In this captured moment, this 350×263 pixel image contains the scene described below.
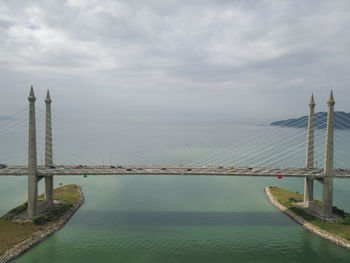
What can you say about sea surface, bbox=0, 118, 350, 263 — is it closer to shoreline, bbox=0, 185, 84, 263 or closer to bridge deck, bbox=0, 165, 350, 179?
shoreline, bbox=0, 185, 84, 263

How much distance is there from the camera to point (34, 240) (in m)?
21.6

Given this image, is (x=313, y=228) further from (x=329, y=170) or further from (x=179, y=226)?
(x=179, y=226)

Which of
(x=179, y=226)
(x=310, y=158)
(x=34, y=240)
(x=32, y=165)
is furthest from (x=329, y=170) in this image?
(x=32, y=165)

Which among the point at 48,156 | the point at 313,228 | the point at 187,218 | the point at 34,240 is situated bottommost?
the point at 187,218

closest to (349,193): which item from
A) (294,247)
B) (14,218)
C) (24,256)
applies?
(294,247)

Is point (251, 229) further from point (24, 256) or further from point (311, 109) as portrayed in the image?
point (24, 256)

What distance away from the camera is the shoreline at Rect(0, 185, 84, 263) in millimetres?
19077

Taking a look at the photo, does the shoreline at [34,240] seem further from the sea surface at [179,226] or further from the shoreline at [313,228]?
the shoreline at [313,228]

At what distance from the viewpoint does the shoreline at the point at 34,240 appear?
19077 millimetres

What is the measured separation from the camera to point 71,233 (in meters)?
24.1

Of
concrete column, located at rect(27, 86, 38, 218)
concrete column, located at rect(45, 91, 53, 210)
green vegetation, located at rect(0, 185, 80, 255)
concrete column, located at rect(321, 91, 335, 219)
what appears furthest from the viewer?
concrete column, located at rect(45, 91, 53, 210)

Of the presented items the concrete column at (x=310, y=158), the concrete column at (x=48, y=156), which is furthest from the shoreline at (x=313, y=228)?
the concrete column at (x=48, y=156)

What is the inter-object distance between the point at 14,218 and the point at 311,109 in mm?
34261

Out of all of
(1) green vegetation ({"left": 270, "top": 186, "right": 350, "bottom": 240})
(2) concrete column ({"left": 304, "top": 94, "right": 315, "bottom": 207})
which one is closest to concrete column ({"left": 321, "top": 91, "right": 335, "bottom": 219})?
(1) green vegetation ({"left": 270, "top": 186, "right": 350, "bottom": 240})
